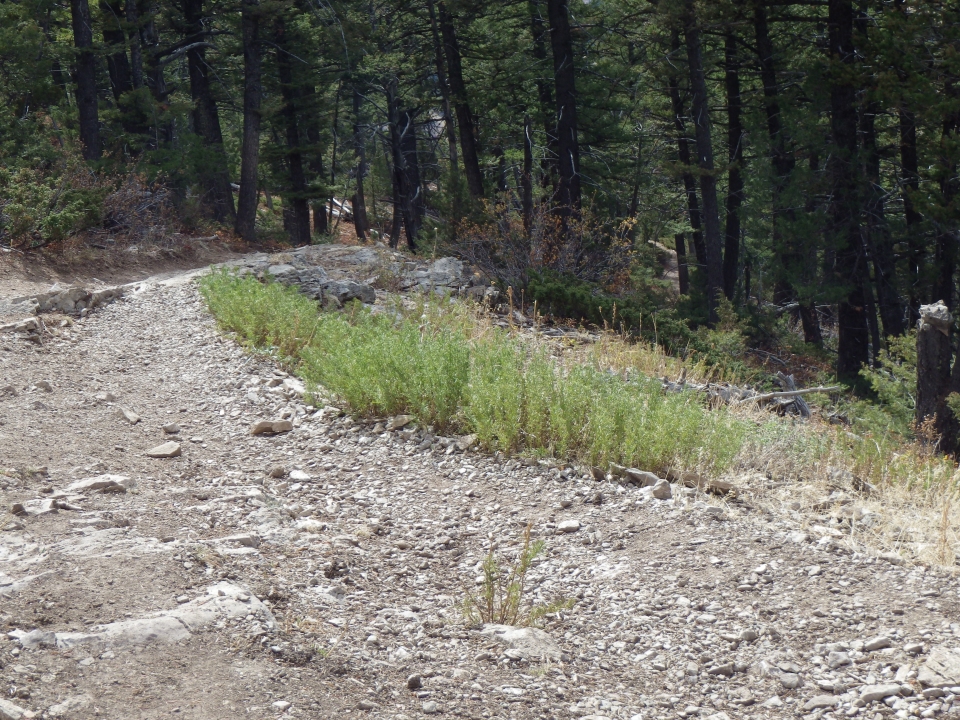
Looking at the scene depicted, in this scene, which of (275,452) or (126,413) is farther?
(126,413)

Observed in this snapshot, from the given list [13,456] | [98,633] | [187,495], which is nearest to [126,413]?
[13,456]

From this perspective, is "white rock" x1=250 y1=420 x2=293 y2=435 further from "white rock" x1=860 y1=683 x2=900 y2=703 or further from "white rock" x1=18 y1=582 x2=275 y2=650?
"white rock" x1=860 y1=683 x2=900 y2=703

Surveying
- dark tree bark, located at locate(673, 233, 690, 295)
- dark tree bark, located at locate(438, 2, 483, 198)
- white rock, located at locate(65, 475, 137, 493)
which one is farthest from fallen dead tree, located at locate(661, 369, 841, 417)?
dark tree bark, located at locate(673, 233, 690, 295)

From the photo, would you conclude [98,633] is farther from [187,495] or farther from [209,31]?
[209,31]

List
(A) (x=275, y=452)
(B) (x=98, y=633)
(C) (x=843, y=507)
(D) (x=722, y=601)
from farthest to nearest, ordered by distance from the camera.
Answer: (A) (x=275, y=452) < (C) (x=843, y=507) < (D) (x=722, y=601) < (B) (x=98, y=633)

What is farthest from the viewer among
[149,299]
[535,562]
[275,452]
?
[149,299]

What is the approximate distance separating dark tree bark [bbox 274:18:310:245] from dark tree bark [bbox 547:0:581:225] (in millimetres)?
7741

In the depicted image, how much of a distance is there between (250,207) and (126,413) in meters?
15.0

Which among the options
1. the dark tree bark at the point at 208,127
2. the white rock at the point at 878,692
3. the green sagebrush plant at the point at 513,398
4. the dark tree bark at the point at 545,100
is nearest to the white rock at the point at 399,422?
the green sagebrush plant at the point at 513,398

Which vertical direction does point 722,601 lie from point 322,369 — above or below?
below

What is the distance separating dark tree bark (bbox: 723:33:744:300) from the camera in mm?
19587

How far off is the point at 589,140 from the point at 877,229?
8537 millimetres

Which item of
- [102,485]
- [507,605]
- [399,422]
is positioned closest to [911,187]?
[399,422]

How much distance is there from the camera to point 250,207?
20688 millimetres
